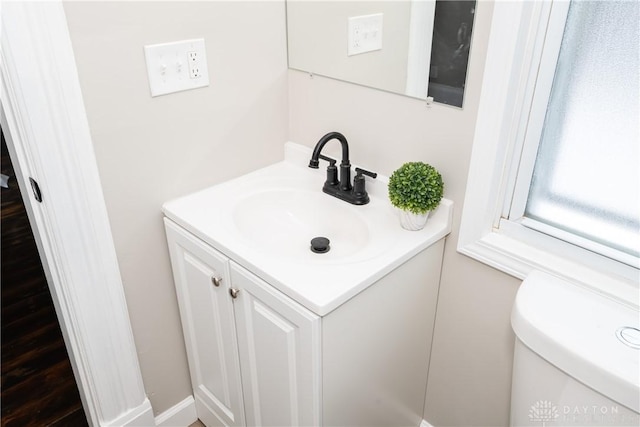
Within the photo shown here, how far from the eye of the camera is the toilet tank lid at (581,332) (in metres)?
0.92

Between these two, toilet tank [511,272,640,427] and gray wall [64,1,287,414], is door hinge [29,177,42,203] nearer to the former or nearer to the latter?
gray wall [64,1,287,414]

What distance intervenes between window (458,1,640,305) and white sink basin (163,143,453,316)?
0.16 meters

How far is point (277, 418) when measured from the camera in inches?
52.6

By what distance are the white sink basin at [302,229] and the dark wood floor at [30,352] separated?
3.23 feet

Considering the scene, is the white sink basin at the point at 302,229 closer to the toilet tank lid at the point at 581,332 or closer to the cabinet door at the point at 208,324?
the cabinet door at the point at 208,324

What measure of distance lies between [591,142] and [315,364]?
2.47 ft

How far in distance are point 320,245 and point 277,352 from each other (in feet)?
0.93

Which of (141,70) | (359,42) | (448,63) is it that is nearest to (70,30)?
(141,70)

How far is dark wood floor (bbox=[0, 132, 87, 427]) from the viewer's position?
1.82 meters

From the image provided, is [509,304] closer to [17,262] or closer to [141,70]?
[141,70]

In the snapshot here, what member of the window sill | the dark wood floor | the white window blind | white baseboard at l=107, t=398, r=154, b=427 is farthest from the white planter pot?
the dark wood floor

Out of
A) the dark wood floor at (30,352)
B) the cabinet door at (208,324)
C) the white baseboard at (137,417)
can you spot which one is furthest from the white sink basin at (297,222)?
the dark wood floor at (30,352)

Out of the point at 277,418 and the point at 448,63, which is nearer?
the point at 448,63

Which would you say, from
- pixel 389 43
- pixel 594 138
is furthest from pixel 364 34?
pixel 594 138
